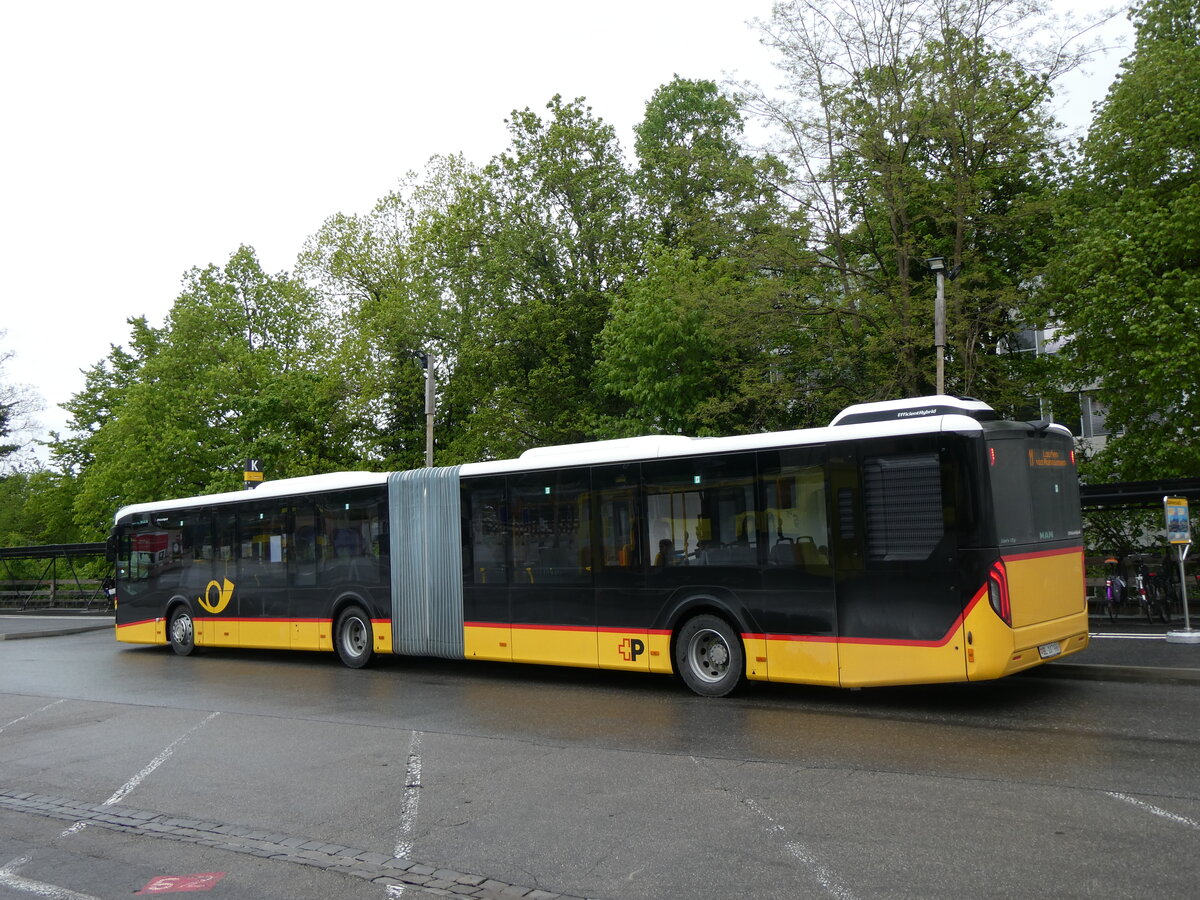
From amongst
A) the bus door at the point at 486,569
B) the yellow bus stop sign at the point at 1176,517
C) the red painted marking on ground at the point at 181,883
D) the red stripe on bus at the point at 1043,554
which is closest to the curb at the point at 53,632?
the bus door at the point at 486,569

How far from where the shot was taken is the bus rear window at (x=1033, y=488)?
32.4 ft

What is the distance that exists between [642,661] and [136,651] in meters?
13.4

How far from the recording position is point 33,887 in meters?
5.79

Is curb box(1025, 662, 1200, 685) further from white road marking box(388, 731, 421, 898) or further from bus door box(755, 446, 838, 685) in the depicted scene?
white road marking box(388, 731, 421, 898)

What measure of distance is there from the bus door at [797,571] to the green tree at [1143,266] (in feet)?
43.8

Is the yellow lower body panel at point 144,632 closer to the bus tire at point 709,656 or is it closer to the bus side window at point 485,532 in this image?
the bus side window at point 485,532

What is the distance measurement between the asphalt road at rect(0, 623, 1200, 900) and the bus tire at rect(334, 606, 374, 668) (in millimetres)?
3197

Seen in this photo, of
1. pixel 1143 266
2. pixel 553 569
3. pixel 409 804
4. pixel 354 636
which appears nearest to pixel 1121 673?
pixel 553 569

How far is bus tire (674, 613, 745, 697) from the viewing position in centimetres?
1141

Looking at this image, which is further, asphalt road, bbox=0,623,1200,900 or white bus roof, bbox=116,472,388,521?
white bus roof, bbox=116,472,388,521

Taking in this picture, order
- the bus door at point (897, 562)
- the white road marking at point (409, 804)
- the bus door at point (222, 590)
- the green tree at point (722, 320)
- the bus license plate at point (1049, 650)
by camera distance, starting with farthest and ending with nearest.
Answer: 1. the green tree at point (722, 320)
2. the bus door at point (222, 590)
3. the bus license plate at point (1049, 650)
4. the bus door at point (897, 562)
5. the white road marking at point (409, 804)

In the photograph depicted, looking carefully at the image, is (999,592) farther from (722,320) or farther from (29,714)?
(722,320)

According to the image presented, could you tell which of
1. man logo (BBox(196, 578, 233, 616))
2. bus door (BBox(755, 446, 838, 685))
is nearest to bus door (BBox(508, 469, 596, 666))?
bus door (BBox(755, 446, 838, 685))

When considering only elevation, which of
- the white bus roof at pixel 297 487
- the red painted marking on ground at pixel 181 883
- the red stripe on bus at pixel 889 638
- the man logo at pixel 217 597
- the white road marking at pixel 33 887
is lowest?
the white road marking at pixel 33 887
